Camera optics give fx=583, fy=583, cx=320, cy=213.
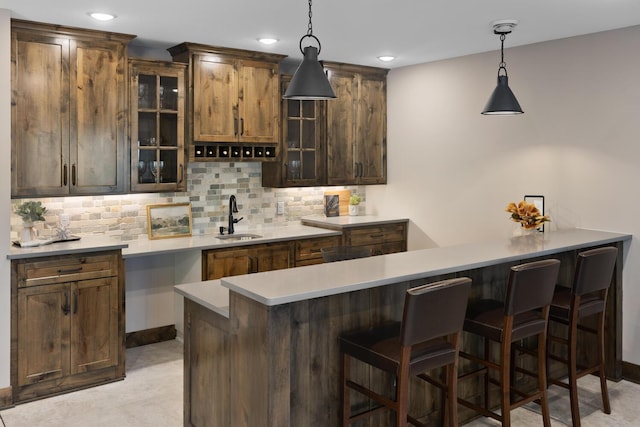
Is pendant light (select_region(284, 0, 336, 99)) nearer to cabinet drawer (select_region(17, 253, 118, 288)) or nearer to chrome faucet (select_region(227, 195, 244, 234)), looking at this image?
cabinet drawer (select_region(17, 253, 118, 288))

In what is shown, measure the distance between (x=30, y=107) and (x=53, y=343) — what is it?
1.64 meters

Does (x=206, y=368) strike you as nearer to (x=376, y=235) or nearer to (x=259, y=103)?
(x=259, y=103)

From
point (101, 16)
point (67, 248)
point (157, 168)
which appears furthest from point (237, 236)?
point (101, 16)

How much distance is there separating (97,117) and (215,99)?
101 cm

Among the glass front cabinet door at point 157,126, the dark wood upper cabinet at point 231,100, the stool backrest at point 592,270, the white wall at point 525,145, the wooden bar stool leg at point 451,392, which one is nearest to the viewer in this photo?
the wooden bar stool leg at point 451,392

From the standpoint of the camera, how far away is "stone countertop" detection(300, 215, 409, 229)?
5.56 meters

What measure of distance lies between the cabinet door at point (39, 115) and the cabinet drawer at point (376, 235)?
102 inches

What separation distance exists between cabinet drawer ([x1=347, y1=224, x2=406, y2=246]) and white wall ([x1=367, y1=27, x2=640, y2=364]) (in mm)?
138

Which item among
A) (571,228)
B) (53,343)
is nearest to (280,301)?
(53,343)

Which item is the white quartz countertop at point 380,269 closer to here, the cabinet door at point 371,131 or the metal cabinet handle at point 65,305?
the metal cabinet handle at point 65,305

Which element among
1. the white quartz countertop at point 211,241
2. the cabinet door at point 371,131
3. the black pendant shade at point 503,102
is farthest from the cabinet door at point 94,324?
the black pendant shade at point 503,102

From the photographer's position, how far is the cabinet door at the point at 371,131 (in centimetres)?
597

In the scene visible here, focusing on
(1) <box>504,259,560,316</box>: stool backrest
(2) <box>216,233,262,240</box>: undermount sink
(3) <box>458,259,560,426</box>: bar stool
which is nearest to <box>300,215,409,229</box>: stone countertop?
(2) <box>216,233,262,240</box>: undermount sink

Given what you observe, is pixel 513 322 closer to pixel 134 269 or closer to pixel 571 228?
pixel 571 228
